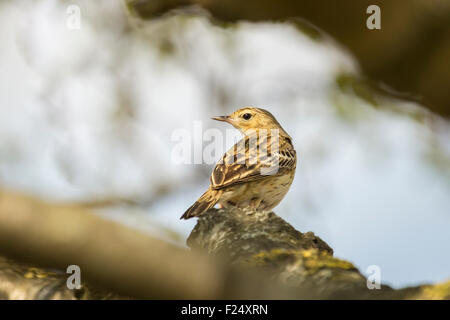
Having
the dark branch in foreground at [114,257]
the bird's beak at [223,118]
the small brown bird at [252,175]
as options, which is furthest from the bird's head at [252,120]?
the dark branch in foreground at [114,257]

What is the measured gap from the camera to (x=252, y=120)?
7770 millimetres

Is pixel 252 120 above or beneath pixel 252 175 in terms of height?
above

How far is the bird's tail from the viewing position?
5.53m

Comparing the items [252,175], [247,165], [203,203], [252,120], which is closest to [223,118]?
[252,120]

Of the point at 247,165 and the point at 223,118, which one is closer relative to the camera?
the point at 247,165

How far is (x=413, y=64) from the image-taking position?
3119 millimetres

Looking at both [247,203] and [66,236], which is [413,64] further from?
[247,203]

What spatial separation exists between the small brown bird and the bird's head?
170mm

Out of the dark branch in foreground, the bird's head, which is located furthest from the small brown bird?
the dark branch in foreground

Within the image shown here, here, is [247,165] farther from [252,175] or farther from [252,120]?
[252,120]

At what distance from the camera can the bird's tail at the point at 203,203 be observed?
5531mm

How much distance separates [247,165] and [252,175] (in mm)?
158

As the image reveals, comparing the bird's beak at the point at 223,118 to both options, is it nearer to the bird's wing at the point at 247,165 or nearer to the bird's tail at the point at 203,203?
the bird's wing at the point at 247,165
